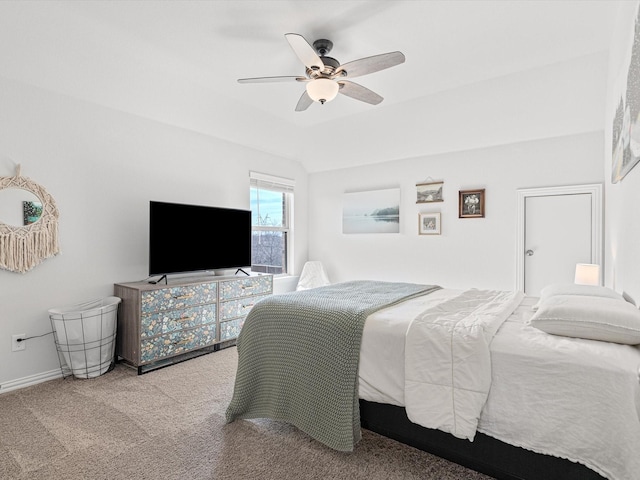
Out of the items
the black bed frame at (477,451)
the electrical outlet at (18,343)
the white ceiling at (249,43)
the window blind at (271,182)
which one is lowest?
the black bed frame at (477,451)

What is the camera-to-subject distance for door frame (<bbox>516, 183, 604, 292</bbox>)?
3496 mm

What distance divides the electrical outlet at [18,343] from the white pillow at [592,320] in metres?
3.60

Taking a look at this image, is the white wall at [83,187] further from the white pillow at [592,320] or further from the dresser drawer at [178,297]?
the white pillow at [592,320]

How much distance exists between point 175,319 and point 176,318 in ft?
0.04

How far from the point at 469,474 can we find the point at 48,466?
84.9 inches

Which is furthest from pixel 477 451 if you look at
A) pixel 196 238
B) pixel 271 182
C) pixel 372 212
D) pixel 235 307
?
pixel 271 182

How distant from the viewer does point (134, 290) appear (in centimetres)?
307

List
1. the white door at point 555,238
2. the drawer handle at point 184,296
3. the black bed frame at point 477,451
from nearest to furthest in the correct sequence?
the black bed frame at point 477,451, the drawer handle at point 184,296, the white door at point 555,238

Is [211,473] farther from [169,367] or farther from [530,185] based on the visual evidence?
[530,185]

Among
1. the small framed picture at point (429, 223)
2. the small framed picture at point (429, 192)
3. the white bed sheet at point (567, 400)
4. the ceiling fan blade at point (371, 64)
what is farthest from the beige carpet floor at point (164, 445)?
the small framed picture at point (429, 192)

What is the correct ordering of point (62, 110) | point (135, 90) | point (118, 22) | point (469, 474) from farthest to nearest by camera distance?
point (135, 90) < point (62, 110) < point (118, 22) < point (469, 474)

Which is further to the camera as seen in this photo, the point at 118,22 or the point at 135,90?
the point at 135,90

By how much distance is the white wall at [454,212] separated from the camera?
3.76 m

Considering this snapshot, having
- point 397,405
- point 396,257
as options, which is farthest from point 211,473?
point 396,257
